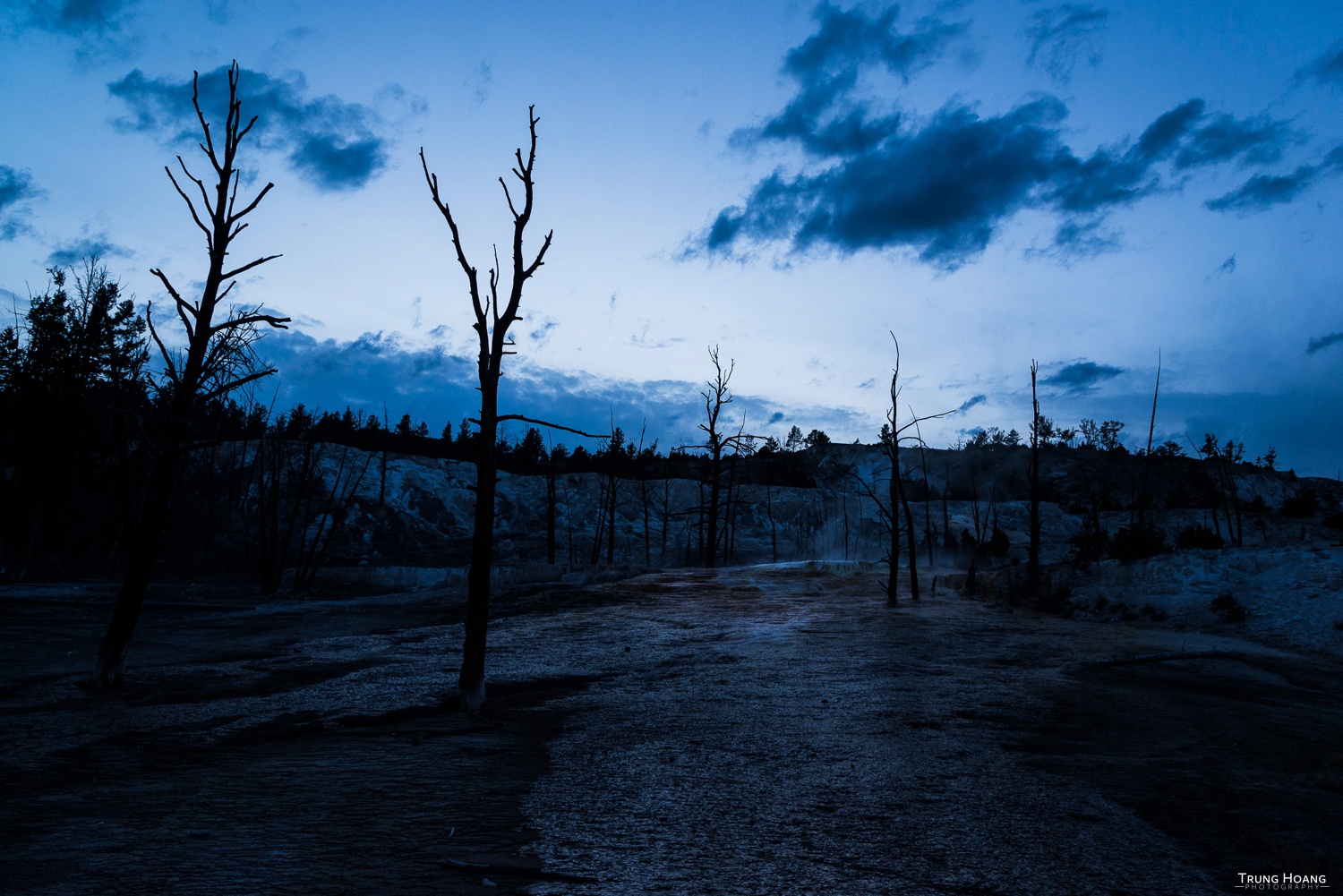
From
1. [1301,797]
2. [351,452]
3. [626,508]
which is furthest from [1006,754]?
[351,452]

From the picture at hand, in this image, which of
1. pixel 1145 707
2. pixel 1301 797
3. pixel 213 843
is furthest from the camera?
pixel 1145 707

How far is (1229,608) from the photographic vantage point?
18969 millimetres

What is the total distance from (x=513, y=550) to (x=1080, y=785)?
54.1m

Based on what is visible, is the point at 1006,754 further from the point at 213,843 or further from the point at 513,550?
the point at 513,550

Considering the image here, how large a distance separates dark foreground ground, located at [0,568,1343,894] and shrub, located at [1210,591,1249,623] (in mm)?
4375

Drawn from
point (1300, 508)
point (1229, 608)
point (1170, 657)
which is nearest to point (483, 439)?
point (1170, 657)

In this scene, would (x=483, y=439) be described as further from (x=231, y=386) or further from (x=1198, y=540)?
(x=1198, y=540)

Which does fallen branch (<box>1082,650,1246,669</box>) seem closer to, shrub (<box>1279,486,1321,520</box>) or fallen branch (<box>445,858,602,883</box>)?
fallen branch (<box>445,858,602,883</box>)

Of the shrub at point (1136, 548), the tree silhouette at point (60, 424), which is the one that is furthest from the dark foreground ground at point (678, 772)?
the tree silhouette at point (60, 424)

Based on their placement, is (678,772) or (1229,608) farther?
(1229,608)

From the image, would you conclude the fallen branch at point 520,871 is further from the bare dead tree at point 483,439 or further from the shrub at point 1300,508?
the shrub at point 1300,508

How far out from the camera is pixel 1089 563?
23938 millimetres

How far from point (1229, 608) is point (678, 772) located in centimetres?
1849

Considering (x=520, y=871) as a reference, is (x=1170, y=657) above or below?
below
